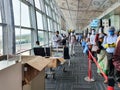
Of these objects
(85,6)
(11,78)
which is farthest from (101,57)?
(85,6)

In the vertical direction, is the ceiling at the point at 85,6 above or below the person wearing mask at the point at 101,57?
above

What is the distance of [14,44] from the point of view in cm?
545

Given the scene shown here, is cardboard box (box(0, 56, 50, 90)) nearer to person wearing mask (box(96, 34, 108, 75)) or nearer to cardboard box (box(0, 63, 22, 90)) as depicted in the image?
cardboard box (box(0, 63, 22, 90))

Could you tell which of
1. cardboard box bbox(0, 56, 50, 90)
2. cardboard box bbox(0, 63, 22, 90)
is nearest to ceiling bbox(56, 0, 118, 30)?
cardboard box bbox(0, 56, 50, 90)

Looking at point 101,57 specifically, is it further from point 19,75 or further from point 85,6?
point 85,6

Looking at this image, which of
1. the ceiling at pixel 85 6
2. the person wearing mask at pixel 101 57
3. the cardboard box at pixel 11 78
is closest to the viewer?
the cardboard box at pixel 11 78

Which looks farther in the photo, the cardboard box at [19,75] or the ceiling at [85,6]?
the ceiling at [85,6]

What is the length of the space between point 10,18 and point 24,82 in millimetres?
3347

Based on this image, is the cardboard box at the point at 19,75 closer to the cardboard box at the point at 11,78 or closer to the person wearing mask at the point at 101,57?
the cardboard box at the point at 11,78

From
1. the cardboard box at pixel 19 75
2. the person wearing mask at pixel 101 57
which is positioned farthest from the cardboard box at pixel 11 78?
the person wearing mask at pixel 101 57

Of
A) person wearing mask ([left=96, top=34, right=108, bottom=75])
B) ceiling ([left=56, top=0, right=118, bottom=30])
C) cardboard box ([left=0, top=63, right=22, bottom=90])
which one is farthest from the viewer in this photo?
ceiling ([left=56, top=0, right=118, bottom=30])

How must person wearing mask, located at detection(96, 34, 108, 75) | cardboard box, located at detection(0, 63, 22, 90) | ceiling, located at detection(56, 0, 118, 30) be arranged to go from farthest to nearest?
ceiling, located at detection(56, 0, 118, 30) < person wearing mask, located at detection(96, 34, 108, 75) < cardboard box, located at detection(0, 63, 22, 90)

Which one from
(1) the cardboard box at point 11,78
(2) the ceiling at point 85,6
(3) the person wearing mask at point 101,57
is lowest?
(3) the person wearing mask at point 101,57

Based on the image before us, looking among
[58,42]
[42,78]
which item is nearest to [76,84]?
[42,78]
